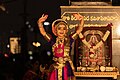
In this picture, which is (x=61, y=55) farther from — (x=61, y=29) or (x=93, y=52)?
(x=93, y=52)

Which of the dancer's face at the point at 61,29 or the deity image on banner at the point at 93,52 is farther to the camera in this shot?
the deity image on banner at the point at 93,52

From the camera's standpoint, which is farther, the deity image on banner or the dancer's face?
the deity image on banner

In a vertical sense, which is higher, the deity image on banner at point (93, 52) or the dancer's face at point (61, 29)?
the dancer's face at point (61, 29)

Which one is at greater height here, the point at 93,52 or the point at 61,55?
the point at 61,55

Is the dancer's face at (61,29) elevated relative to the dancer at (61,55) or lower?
elevated

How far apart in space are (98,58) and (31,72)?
2.08 meters

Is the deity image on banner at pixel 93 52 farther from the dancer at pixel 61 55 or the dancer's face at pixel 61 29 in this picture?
the dancer's face at pixel 61 29

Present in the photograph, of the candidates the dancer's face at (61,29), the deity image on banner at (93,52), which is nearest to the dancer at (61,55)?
the dancer's face at (61,29)

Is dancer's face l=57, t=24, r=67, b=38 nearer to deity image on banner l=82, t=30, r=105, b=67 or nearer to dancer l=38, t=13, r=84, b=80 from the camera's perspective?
dancer l=38, t=13, r=84, b=80

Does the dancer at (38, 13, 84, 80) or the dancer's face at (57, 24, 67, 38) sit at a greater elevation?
the dancer's face at (57, 24, 67, 38)

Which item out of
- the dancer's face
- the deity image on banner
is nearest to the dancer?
the dancer's face

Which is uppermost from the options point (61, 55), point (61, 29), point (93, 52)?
point (61, 29)

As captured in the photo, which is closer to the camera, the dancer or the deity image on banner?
the dancer

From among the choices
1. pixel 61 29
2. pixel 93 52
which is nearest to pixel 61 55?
pixel 61 29
